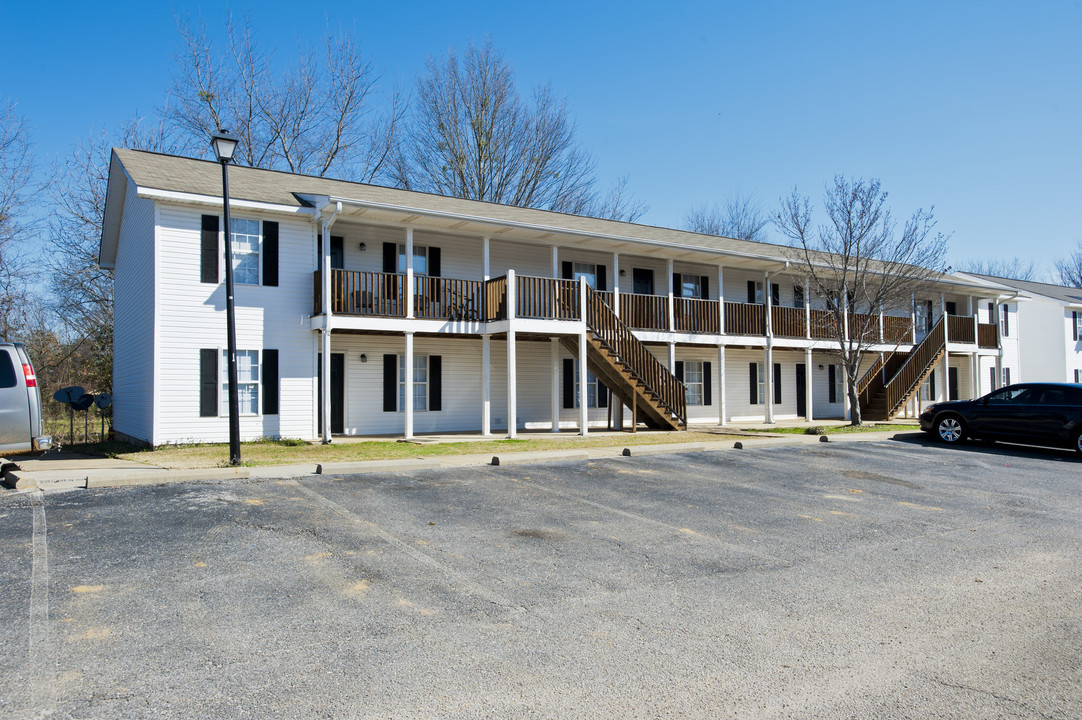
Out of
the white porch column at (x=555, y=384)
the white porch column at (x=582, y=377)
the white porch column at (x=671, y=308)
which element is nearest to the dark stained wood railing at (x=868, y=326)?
the white porch column at (x=671, y=308)

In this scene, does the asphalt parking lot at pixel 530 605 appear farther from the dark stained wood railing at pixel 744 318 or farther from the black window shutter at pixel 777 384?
the black window shutter at pixel 777 384

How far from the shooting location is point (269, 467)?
10.9 m

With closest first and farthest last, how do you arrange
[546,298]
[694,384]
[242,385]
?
[242,385]
[546,298]
[694,384]

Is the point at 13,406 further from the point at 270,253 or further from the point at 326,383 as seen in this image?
the point at 270,253

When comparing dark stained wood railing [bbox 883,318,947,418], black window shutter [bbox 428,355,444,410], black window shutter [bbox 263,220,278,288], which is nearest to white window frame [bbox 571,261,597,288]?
black window shutter [bbox 428,355,444,410]

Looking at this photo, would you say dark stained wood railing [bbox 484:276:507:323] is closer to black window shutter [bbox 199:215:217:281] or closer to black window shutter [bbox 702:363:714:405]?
black window shutter [bbox 199:215:217:281]

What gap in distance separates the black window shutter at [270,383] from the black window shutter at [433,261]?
4.66m

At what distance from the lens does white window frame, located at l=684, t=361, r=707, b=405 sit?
24094 mm

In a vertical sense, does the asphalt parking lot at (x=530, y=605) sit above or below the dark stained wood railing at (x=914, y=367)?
below

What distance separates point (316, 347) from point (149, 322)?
142 inches

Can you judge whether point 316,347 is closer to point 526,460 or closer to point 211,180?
point 211,180

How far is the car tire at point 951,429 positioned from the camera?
55.7 feet

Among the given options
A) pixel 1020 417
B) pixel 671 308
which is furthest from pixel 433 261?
pixel 1020 417

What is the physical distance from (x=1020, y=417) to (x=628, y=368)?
8.88m
